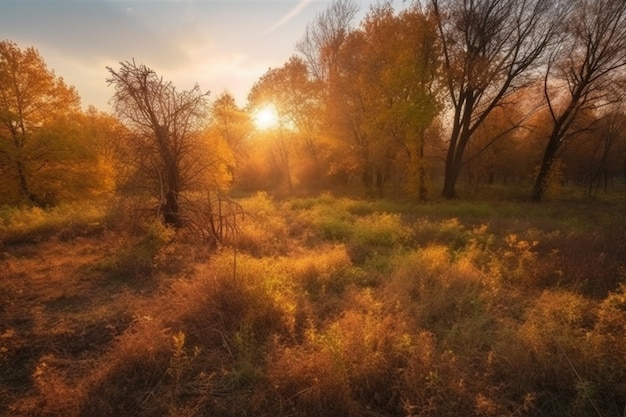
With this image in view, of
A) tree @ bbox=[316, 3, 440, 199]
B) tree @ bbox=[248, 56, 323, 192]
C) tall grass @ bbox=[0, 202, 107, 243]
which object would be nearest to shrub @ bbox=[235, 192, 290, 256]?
tall grass @ bbox=[0, 202, 107, 243]

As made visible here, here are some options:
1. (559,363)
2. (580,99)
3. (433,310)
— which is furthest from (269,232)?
(580,99)

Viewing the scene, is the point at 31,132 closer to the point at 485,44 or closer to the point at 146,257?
the point at 146,257

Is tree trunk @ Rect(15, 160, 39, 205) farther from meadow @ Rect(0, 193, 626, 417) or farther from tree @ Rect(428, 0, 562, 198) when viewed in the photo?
tree @ Rect(428, 0, 562, 198)

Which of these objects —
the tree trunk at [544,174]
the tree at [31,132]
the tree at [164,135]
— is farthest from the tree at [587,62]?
the tree at [31,132]

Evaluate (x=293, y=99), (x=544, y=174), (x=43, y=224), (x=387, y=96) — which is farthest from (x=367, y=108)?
(x=43, y=224)

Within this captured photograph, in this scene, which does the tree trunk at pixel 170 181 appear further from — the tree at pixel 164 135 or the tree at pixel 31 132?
the tree at pixel 31 132

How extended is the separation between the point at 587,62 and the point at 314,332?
23.2 metres

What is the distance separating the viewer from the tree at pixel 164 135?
9.65 meters

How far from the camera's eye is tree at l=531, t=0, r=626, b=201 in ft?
55.3

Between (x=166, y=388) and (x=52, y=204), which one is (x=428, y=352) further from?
(x=52, y=204)

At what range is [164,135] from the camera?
10.2 metres

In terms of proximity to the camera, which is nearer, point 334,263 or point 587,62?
point 334,263

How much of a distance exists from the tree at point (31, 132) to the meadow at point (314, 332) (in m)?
8.97

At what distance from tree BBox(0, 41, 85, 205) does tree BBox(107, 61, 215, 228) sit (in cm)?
909
